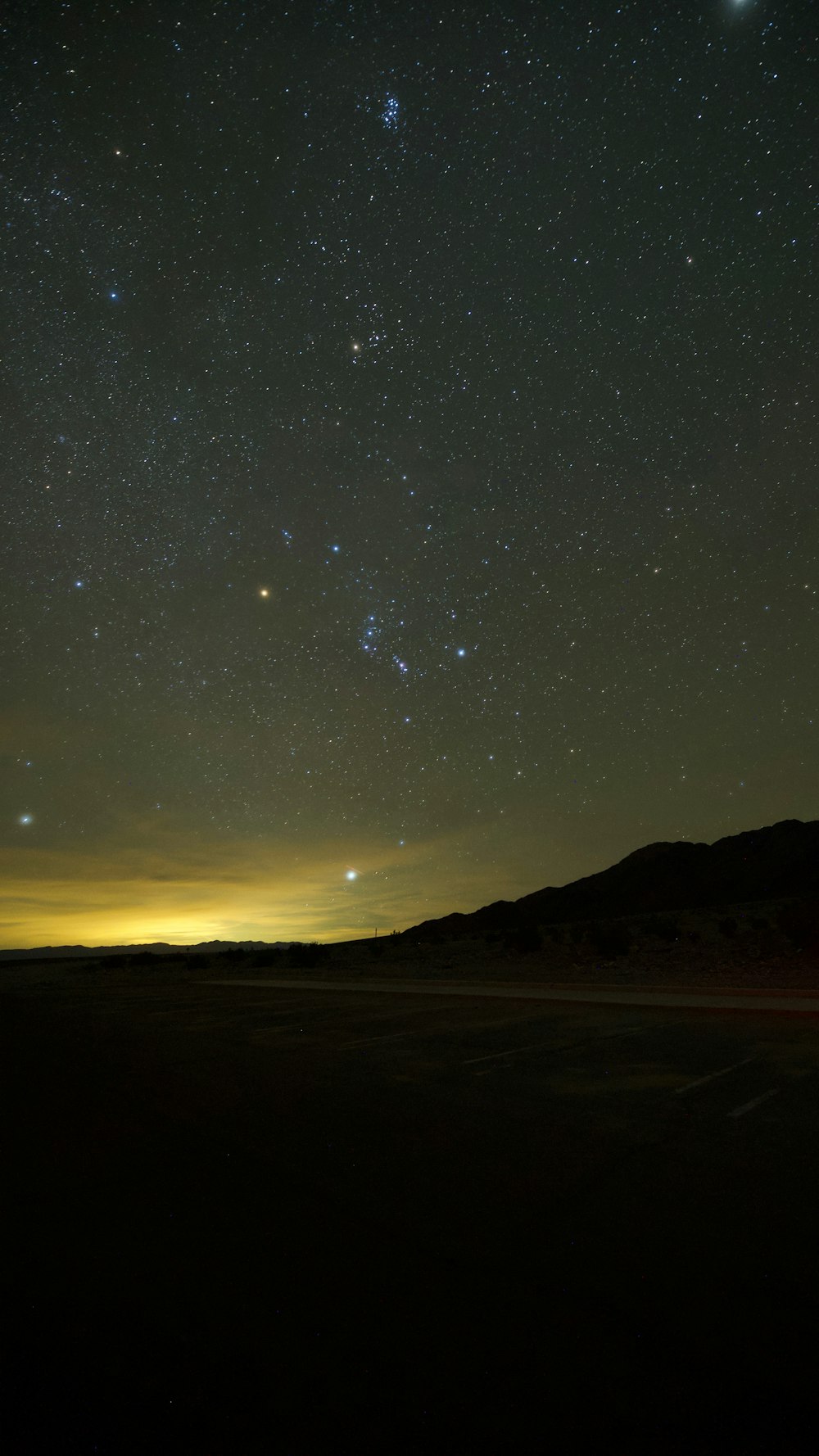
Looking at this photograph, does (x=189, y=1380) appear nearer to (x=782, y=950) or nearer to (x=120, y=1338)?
(x=120, y=1338)

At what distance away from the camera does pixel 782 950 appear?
31.5 m

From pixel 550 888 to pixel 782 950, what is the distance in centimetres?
13233

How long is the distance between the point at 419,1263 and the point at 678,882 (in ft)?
450

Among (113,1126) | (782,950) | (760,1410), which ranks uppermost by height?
(782,950)

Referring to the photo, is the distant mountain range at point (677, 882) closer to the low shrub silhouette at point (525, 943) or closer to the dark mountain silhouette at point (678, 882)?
the dark mountain silhouette at point (678, 882)

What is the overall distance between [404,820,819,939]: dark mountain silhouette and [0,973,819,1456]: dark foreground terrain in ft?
320

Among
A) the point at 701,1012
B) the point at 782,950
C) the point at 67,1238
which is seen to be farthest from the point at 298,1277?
the point at 782,950

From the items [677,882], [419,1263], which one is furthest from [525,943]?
[677,882]

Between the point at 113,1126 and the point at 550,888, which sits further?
the point at 550,888

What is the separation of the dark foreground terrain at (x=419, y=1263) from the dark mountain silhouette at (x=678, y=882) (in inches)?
3845

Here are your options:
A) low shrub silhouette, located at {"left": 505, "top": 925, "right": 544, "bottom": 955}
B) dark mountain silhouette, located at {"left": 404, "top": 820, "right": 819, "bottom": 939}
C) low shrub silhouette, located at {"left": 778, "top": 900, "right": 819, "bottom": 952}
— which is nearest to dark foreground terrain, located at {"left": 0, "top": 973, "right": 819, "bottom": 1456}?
low shrub silhouette, located at {"left": 778, "top": 900, "right": 819, "bottom": 952}

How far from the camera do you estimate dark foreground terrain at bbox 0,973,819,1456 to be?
279 cm

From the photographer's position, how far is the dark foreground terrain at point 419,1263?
2795 millimetres

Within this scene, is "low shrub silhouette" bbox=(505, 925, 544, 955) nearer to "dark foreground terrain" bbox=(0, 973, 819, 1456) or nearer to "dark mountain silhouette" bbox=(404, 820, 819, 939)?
"dark foreground terrain" bbox=(0, 973, 819, 1456)
